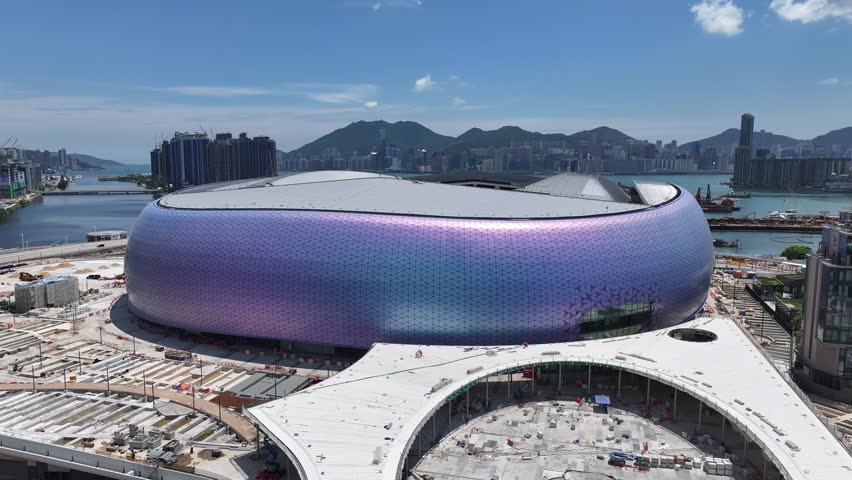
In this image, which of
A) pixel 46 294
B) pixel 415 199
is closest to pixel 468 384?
pixel 415 199

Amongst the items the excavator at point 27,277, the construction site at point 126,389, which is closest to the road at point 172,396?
the construction site at point 126,389

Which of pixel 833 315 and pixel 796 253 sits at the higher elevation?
pixel 833 315

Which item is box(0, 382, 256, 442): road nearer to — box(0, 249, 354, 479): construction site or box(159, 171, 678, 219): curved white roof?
box(0, 249, 354, 479): construction site

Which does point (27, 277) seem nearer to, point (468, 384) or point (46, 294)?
point (46, 294)

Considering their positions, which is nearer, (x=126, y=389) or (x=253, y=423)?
(x=253, y=423)

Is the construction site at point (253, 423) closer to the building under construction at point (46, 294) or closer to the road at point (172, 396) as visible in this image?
the road at point (172, 396)
